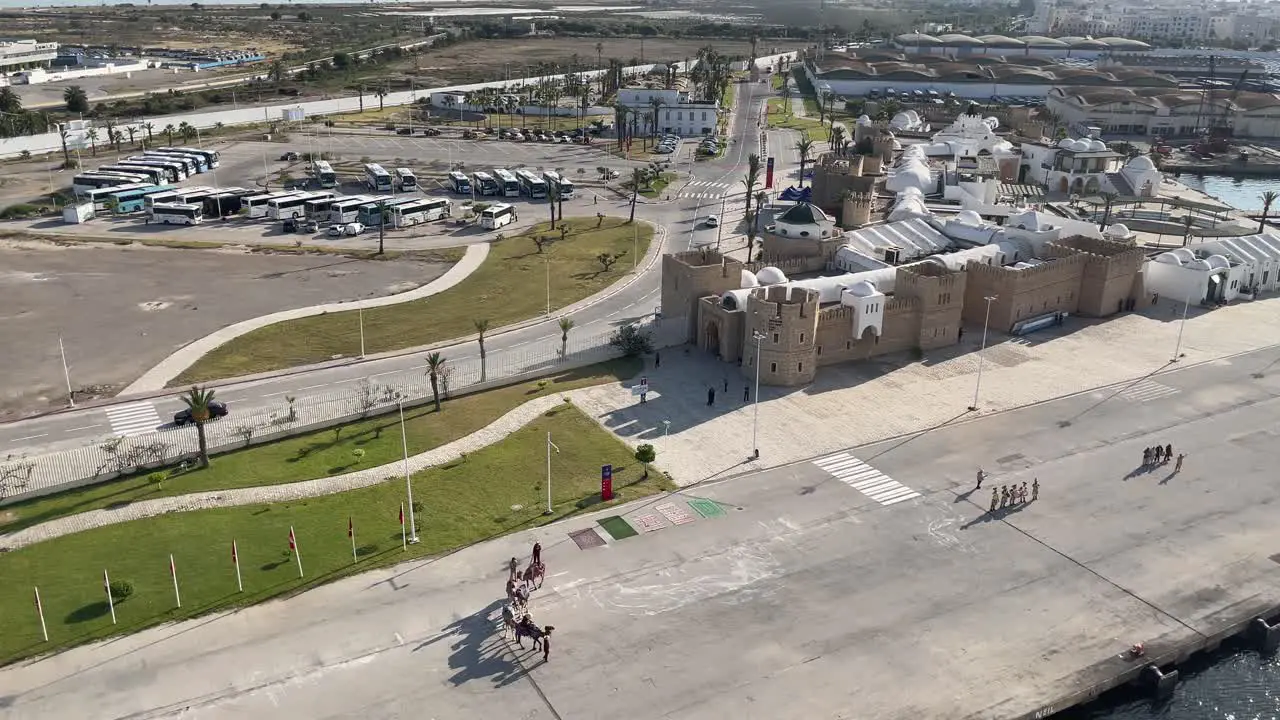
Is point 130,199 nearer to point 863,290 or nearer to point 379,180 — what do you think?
point 379,180

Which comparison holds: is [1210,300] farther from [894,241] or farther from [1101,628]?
[1101,628]

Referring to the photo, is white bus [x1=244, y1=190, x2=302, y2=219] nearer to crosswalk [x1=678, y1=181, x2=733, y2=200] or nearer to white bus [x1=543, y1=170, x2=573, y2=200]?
white bus [x1=543, y1=170, x2=573, y2=200]

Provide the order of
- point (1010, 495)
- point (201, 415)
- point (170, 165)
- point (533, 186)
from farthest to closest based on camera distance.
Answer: point (170, 165)
point (533, 186)
point (1010, 495)
point (201, 415)

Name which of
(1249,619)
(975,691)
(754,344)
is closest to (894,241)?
(754,344)

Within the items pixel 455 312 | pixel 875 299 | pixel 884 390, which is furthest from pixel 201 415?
pixel 875 299

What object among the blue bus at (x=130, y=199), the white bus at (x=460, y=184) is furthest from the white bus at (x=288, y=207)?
the white bus at (x=460, y=184)

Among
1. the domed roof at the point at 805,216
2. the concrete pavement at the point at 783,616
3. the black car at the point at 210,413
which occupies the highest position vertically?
the domed roof at the point at 805,216

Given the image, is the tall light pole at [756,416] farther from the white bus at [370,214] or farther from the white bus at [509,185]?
the white bus at [509,185]

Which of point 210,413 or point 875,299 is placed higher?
point 875,299
